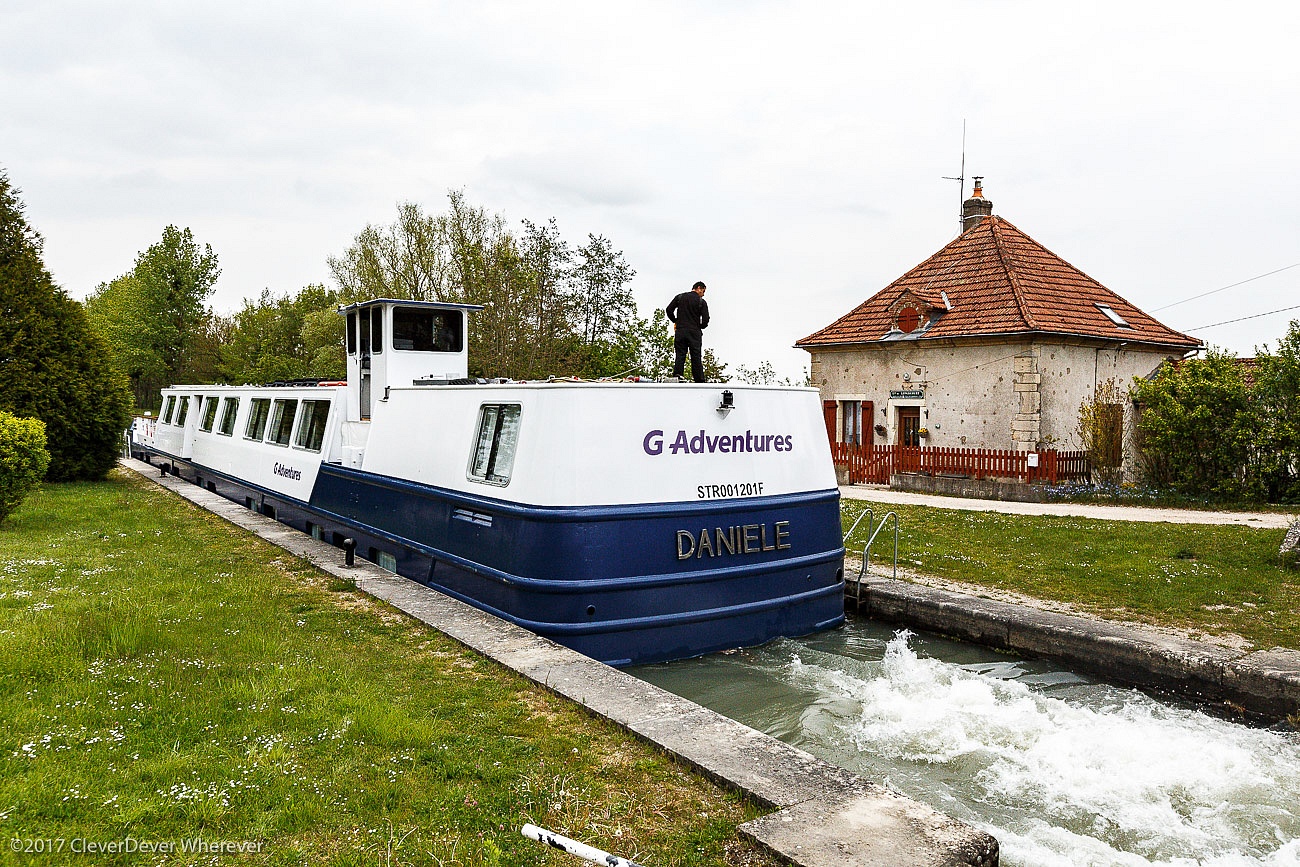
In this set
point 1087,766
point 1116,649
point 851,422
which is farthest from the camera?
point 851,422

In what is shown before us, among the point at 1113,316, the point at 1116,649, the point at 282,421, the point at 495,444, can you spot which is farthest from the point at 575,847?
the point at 1113,316

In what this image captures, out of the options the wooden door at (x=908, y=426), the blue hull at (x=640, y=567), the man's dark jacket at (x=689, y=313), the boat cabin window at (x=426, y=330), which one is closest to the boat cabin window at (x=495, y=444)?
the blue hull at (x=640, y=567)

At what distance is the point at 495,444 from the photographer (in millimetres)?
7254

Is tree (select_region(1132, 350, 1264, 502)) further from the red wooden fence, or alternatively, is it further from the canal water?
the canal water

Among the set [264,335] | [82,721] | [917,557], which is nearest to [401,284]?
[264,335]

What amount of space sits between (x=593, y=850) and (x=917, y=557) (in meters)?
8.58

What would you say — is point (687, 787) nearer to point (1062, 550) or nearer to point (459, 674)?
point (459, 674)

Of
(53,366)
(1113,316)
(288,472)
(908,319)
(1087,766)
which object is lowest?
(1087,766)

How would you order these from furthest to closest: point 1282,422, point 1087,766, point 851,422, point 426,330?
point 851,422
point 1282,422
point 426,330
point 1087,766

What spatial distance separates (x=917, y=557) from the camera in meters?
10.9

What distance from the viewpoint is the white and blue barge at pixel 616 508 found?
21.3 feet

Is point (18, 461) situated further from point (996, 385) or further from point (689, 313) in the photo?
point (996, 385)

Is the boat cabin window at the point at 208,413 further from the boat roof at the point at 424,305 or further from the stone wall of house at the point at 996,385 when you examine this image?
the stone wall of house at the point at 996,385

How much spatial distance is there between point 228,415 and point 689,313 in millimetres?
9741
